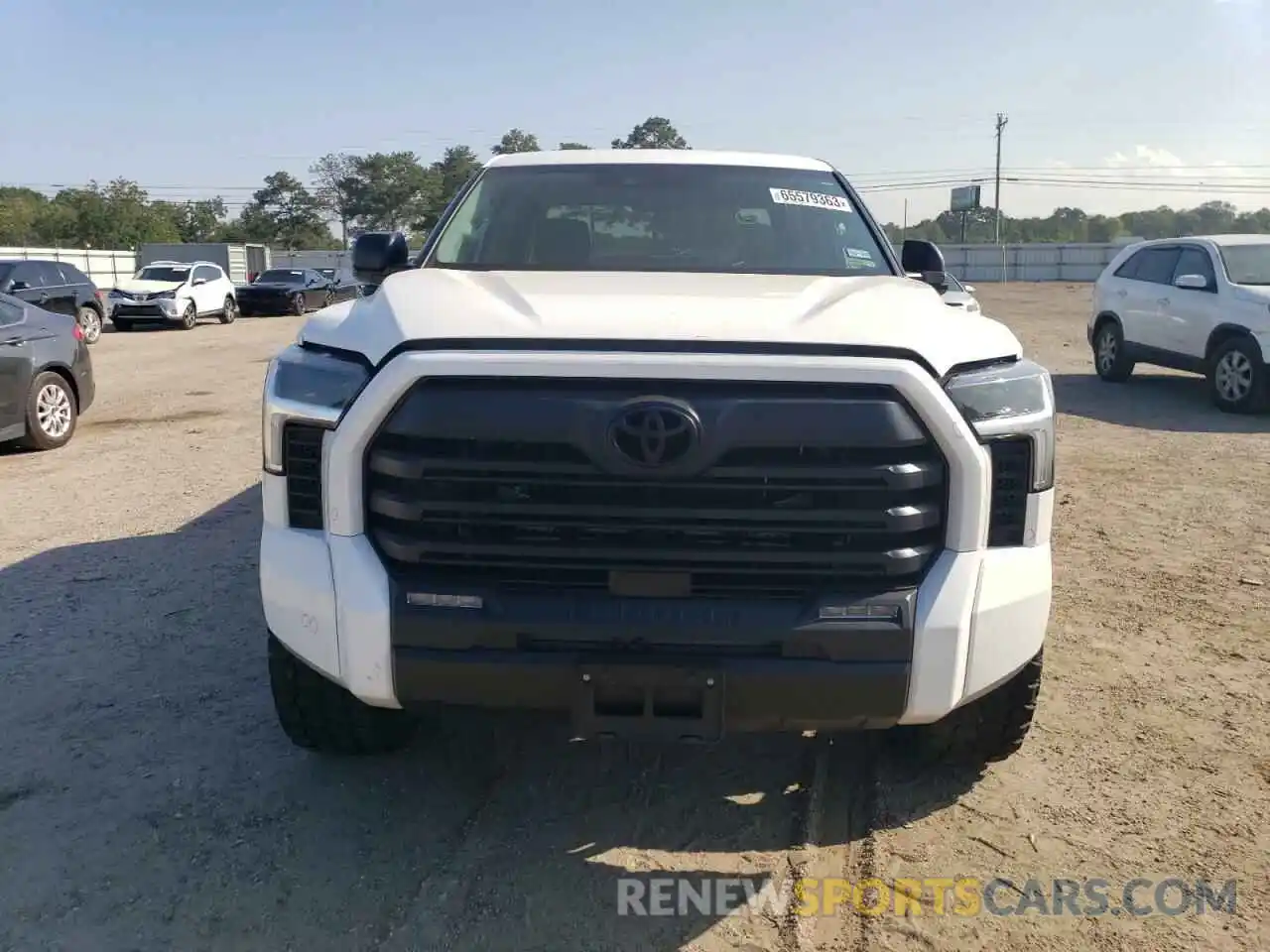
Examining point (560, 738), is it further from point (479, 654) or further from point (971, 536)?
point (971, 536)

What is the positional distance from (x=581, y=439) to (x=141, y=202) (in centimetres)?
8102

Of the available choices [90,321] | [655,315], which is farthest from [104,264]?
[655,315]

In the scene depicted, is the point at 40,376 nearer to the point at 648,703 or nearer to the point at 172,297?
the point at 648,703

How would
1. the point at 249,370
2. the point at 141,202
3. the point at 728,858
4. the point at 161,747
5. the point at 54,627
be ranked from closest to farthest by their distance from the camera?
the point at 728,858 → the point at 161,747 → the point at 54,627 → the point at 249,370 → the point at 141,202

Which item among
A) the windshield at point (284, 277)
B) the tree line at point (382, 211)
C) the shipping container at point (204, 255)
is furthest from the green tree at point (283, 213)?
the windshield at point (284, 277)

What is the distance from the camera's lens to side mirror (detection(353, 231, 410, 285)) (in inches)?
161

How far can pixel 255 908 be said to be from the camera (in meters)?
2.70

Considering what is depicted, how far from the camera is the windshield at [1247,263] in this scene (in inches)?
432

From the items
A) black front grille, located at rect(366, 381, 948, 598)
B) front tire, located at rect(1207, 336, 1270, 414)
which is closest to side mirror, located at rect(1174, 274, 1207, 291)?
front tire, located at rect(1207, 336, 1270, 414)

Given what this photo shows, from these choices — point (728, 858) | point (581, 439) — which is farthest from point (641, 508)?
point (728, 858)

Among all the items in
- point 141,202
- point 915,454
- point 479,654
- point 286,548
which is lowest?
point 479,654

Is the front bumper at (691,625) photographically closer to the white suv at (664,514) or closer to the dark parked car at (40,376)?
the white suv at (664,514)

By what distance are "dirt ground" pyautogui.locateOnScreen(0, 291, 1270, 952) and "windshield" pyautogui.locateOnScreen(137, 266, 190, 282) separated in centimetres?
2300

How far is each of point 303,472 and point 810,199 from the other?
2.46 metres
